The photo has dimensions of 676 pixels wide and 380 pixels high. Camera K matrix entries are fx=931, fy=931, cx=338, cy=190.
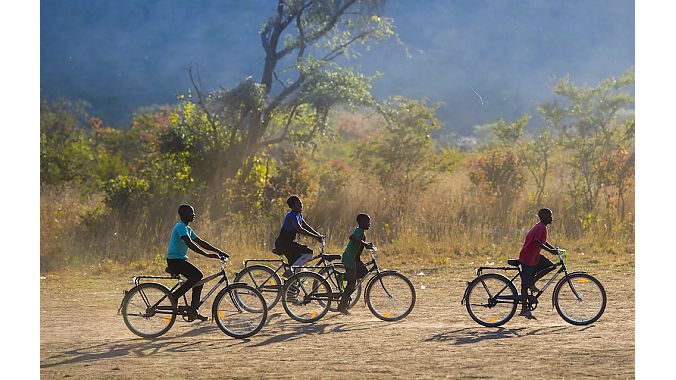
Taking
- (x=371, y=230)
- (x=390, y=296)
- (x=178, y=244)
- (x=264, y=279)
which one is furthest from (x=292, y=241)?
(x=371, y=230)

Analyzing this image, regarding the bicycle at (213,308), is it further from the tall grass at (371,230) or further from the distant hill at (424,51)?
the distant hill at (424,51)

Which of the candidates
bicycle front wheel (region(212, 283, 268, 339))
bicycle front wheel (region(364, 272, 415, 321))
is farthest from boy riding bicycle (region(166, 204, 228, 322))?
bicycle front wheel (region(364, 272, 415, 321))

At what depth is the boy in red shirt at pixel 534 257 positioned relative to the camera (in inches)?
424

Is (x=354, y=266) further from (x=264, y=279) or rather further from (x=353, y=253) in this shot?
(x=264, y=279)

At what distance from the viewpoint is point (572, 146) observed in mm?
23609

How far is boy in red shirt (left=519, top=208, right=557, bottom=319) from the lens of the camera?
1078 cm

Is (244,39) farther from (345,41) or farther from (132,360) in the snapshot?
(132,360)

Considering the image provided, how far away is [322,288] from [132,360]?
2635 millimetres

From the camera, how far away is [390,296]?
37.7 feet

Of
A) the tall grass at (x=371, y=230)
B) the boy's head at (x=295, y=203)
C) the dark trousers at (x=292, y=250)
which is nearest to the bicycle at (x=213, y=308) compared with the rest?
the dark trousers at (x=292, y=250)

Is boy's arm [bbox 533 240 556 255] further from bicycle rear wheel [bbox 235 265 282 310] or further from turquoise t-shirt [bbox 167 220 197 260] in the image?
turquoise t-shirt [bbox 167 220 197 260]

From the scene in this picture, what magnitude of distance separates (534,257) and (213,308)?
3.78 meters

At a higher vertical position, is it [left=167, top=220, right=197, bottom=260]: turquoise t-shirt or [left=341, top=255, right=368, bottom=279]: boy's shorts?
[left=167, top=220, right=197, bottom=260]: turquoise t-shirt
